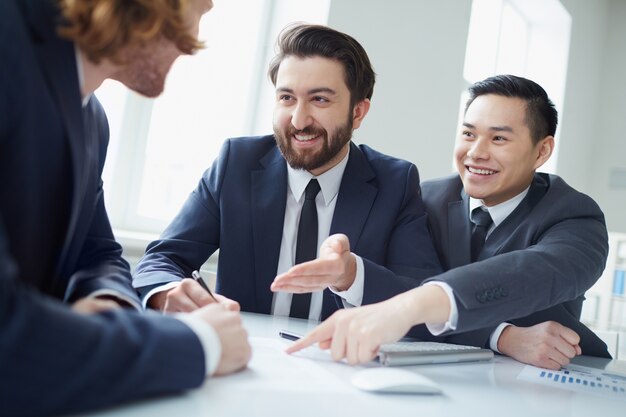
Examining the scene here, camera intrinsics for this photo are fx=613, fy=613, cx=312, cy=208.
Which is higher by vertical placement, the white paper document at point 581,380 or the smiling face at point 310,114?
the smiling face at point 310,114

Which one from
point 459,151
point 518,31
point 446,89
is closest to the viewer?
point 459,151

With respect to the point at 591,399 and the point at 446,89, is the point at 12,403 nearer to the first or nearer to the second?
the point at 591,399

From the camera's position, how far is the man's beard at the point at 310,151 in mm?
2250

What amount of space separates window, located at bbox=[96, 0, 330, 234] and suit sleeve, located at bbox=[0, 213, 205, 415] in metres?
2.47

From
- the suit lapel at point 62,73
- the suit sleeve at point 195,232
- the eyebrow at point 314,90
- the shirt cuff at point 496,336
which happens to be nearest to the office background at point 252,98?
the suit sleeve at point 195,232

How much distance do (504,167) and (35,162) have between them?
1742 mm

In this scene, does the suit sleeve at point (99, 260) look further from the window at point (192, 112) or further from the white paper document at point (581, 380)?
A: the window at point (192, 112)

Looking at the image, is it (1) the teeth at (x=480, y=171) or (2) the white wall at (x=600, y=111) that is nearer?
(1) the teeth at (x=480, y=171)

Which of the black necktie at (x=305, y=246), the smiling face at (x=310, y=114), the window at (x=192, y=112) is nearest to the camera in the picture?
the black necktie at (x=305, y=246)

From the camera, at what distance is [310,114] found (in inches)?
91.7

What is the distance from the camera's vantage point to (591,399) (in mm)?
1253

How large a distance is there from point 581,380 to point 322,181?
3.72 ft

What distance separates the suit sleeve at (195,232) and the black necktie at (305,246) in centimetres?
30

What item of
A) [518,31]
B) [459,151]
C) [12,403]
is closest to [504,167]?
[459,151]
